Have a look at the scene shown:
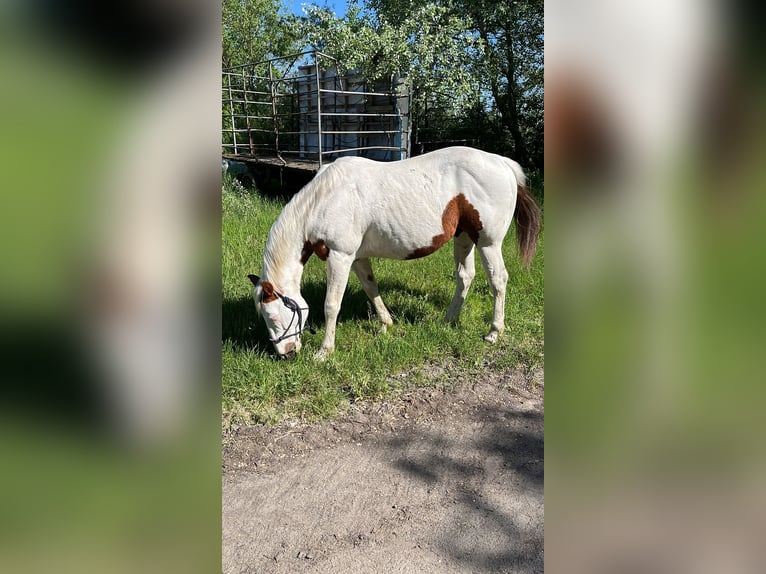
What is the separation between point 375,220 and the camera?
4117 mm

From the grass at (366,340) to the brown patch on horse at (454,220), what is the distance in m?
0.80

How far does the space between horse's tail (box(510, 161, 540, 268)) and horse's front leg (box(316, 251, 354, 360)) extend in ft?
5.53

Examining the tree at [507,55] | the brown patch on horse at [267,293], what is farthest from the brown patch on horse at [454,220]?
the tree at [507,55]

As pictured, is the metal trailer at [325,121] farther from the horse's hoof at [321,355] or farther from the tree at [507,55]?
the horse's hoof at [321,355]

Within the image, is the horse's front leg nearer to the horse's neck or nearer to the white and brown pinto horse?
the white and brown pinto horse

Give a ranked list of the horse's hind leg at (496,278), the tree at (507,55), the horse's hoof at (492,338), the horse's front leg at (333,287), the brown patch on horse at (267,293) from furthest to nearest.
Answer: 1. the tree at (507,55)
2. the horse's hoof at (492,338)
3. the horse's hind leg at (496,278)
4. the horse's front leg at (333,287)
5. the brown patch on horse at (267,293)

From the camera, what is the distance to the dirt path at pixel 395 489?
2.18 m
